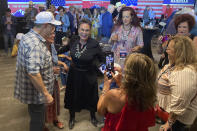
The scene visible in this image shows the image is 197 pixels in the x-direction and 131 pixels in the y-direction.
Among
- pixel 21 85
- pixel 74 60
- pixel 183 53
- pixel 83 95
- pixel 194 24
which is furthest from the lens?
pixel 83 95

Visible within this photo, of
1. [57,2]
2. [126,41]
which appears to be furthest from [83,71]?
[57,2]

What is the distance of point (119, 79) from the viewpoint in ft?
5.49

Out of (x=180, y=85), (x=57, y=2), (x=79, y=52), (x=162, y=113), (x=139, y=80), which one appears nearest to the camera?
(x=139, y=80)

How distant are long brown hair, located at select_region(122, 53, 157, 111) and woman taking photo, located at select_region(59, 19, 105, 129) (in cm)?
123

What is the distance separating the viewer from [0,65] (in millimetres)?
5664

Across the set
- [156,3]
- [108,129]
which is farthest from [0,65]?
[156,3]

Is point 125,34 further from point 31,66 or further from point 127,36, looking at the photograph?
point 31,66

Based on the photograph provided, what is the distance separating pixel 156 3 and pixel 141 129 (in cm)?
1062

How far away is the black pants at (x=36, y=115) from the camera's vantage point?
2055 millimetres

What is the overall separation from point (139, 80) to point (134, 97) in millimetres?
126

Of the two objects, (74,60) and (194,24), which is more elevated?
(194,24)

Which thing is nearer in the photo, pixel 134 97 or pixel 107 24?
pixel 134 97

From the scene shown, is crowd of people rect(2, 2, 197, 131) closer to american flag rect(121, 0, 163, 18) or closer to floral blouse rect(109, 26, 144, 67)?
floral blouse rect(109, 26, 144, 67)

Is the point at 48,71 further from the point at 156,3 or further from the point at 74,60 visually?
the point at 156,3
